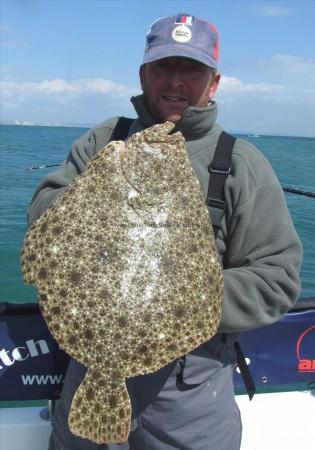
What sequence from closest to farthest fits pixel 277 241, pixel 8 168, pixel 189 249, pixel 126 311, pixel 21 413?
pixel 126 311 < pixel 189 249 < pixel 277 241 < pixel 21 413 < pixel 8 168

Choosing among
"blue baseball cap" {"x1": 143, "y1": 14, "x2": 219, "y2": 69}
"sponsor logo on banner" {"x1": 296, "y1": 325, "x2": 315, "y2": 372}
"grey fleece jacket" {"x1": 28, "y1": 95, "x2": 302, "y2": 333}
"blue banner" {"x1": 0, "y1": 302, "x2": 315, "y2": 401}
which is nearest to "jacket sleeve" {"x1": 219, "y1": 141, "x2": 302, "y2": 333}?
"grey fleece jacket" {"x1": 28, "y1": 95, "x2": 302, "y2": 333}

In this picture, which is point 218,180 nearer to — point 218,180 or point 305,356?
point 218,180

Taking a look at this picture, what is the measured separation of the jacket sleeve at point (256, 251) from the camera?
2.37m

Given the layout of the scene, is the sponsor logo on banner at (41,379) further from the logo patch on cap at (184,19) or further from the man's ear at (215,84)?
the logo patch on cap at (184,19)

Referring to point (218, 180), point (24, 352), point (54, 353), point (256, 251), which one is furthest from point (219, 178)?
point (24, 352)

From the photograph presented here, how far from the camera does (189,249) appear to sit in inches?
85.7

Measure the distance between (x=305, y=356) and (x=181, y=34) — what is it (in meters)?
2.67

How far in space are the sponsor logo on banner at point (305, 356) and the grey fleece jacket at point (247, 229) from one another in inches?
56.7

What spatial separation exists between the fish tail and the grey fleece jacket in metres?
0.61

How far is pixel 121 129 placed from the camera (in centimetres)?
290

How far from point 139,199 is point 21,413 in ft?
7.83

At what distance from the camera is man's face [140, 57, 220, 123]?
2.55 metres

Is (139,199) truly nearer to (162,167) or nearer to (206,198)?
(162,167)

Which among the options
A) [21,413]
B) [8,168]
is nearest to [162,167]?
[21,413]
